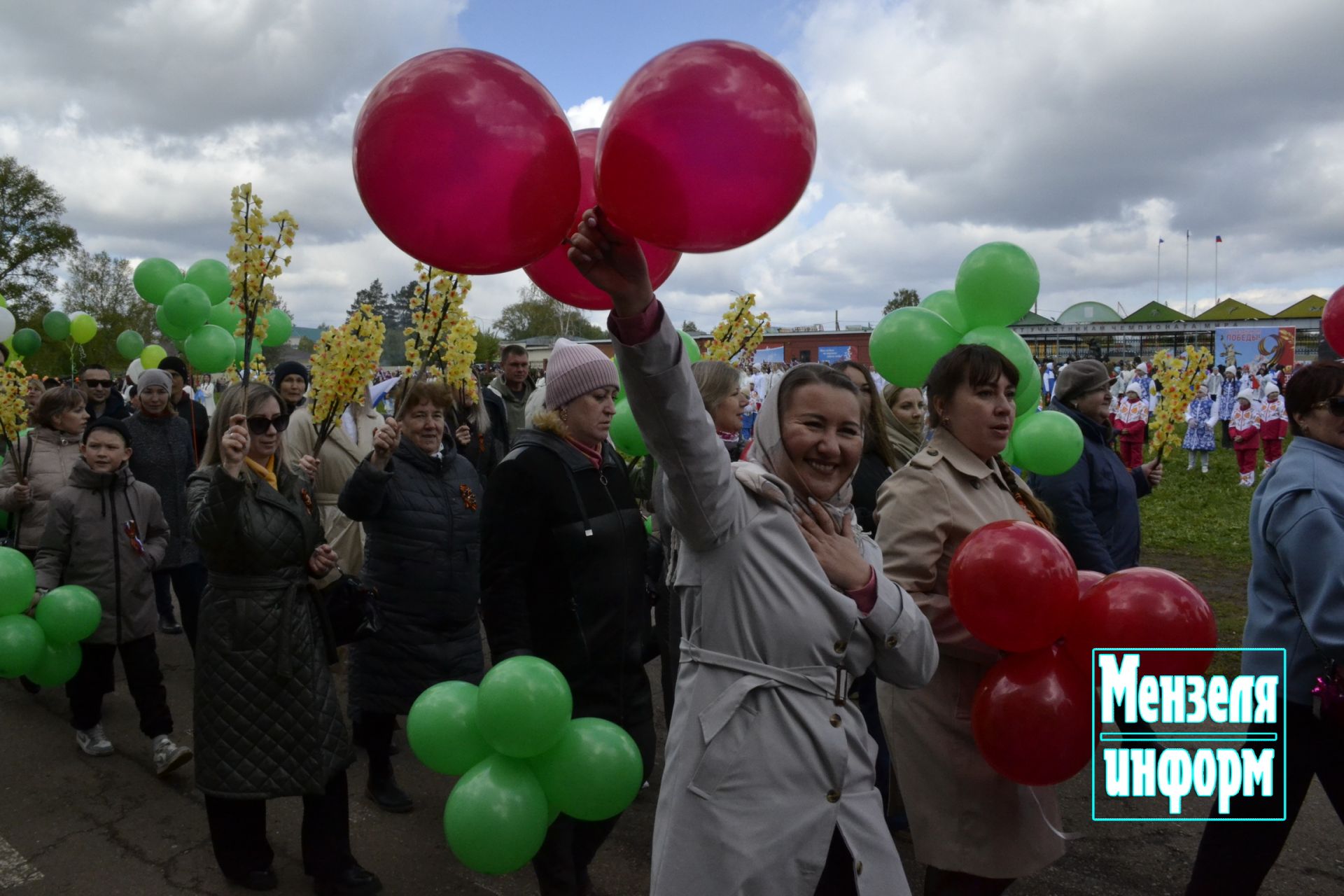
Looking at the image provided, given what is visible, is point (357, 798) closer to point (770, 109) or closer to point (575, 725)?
point (575, 725)

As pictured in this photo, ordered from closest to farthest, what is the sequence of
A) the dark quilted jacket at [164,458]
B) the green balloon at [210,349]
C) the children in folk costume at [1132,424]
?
the green balloon at [210,349]
the dark quilted jacket at [164,458]
the children in folk costume at [1132,424]

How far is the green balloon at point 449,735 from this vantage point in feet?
8.73

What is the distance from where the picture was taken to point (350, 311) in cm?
443

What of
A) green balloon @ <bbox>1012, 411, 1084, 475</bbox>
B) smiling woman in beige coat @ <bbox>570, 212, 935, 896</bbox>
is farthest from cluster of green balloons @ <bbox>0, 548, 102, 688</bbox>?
green balloon @ <bbox>1012, 411, 1084, 475</bbox>

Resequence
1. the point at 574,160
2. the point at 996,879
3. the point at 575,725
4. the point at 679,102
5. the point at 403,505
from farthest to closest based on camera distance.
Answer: the point at 403,505 → the point at 575,725 → the point at 996,879 → the point at 574,160 → the point at 679,102

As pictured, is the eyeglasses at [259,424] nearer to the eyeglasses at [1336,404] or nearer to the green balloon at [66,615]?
the green balloon at [66,615]

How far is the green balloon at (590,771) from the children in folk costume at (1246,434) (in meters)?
14.3

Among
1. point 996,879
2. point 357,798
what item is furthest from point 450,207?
point 357,798

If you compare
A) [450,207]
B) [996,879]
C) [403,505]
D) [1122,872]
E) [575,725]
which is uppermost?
[450,207]

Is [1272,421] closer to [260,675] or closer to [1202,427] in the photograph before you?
[1202,427]

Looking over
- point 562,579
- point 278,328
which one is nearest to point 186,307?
point 278,328

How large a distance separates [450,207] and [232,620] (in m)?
2.35

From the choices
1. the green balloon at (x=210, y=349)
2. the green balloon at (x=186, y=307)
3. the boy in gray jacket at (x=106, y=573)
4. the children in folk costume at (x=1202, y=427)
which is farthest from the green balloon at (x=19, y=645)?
the children in folk costume at (x=1202, y=427)

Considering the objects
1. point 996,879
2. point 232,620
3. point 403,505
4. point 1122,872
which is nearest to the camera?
point 996,879
